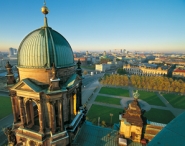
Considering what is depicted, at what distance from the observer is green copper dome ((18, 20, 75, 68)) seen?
550 inches

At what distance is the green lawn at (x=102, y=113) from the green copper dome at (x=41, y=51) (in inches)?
1463

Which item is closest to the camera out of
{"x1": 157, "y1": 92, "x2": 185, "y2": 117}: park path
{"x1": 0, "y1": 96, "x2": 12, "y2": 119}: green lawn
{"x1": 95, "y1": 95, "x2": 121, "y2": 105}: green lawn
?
{"x1": 0, "y1": 96, "x2": 12, "y2": 119}: green lawn

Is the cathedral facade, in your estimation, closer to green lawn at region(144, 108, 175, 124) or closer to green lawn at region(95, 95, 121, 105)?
green lawn at region(144, 108, 175, 124)

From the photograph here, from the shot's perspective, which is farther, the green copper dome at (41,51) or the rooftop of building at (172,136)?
the green copper dome at (41,51)

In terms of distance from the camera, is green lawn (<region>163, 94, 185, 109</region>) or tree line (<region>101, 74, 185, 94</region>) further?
tree line (<region>101, 74, 185, 94</region>)

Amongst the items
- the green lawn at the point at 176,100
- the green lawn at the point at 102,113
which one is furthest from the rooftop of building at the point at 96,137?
the green lawn at the point at 176,100

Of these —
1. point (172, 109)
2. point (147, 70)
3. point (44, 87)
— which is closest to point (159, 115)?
point (172, 109)

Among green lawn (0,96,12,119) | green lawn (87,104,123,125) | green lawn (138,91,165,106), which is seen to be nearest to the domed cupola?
green lawn (87,104,123,125)

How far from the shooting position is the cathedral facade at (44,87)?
14.0m

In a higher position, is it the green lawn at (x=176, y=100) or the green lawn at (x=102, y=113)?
the green lawn at (x=102, y=113)

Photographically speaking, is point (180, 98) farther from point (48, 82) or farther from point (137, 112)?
point (48, 82)

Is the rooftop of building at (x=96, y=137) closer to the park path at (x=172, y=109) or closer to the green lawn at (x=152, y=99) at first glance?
the park path at (x=172, y=109)

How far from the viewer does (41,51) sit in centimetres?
1393

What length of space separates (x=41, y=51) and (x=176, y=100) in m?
81.2
